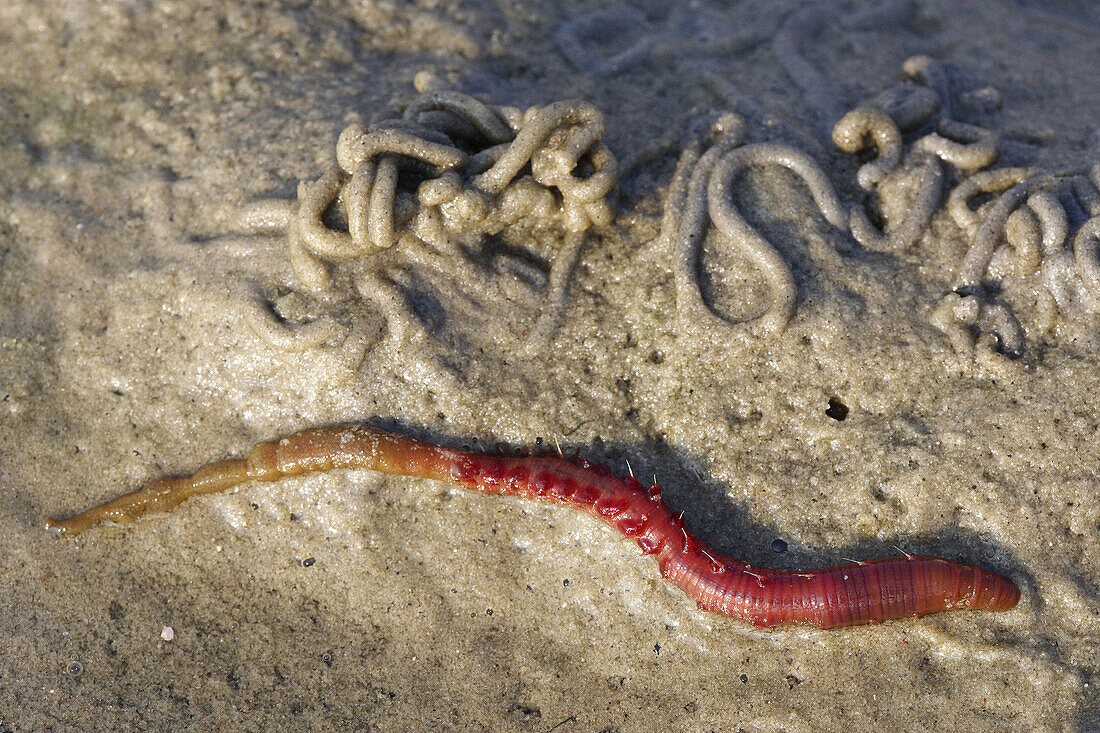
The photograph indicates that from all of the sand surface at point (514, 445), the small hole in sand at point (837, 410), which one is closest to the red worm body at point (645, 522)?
the sand surface at point (514, 445)

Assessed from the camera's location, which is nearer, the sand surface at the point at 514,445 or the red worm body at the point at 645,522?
the red worm body at the point at 645,522

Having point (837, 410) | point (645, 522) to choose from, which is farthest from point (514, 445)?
point (837, 410)

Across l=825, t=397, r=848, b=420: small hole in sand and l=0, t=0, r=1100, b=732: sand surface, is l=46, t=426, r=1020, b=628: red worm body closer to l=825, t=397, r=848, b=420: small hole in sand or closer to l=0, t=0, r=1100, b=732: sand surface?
l=0, t=0, r=1100, b=732: sand surface

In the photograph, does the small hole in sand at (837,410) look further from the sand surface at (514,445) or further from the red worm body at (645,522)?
the red worm body at (645,522)

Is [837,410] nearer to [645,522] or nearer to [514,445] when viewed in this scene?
[645,522]

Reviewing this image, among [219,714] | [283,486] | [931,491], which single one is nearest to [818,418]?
[931,491]

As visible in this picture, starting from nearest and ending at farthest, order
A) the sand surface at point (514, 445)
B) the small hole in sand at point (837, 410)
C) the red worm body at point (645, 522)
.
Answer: the red worm body at point (645, 522), the sand surface at point (514, 445), the small hole in sand at point (837, 410)

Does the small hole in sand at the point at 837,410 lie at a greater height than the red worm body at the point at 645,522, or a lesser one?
greater
